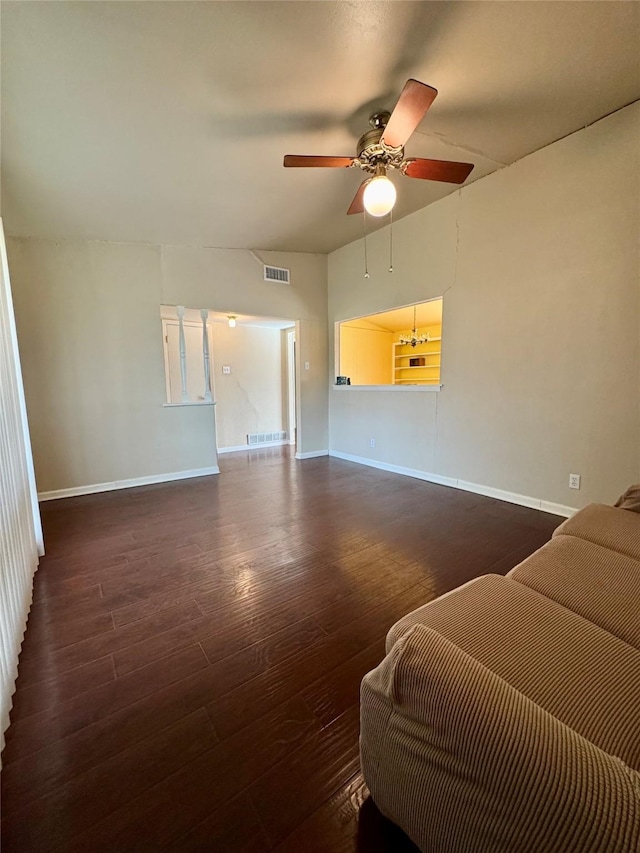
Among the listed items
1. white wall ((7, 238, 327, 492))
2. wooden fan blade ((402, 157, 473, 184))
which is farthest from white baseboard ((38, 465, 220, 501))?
wooden fan blade ((402, 157, 473, 184))

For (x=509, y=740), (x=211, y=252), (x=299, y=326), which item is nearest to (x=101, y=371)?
(x=211, y=252)

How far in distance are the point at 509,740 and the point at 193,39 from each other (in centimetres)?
283

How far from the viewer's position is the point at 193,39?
1.65m

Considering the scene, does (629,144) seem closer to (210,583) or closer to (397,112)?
(397,112)

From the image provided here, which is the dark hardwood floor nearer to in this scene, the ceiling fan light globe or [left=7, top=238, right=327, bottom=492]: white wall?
[left=7, top=238, right=327, bottom=492]: white wall

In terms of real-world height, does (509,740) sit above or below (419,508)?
above

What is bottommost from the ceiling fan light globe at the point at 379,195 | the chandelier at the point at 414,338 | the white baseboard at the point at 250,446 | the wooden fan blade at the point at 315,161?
the white baseboard at the point at 250,446

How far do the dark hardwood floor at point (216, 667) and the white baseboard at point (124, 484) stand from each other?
0.80m

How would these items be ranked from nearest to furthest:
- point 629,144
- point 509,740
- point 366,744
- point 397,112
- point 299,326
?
point 509,740 < point 366,744 < point 397,112 < point 629,144 < point 299,326

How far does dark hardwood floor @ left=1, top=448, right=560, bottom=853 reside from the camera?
0.93m

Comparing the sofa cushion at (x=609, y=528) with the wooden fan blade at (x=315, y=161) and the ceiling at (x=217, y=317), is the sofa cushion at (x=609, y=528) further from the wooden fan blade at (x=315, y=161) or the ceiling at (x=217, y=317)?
the ceiling at (x=217, y=317)

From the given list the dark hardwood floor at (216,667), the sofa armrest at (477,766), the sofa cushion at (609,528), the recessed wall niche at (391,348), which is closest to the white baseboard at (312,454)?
the recessed wall niche at (391,348)

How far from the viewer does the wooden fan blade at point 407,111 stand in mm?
1624

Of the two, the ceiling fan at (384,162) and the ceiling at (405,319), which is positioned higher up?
the ceiling fan at (384,162)
